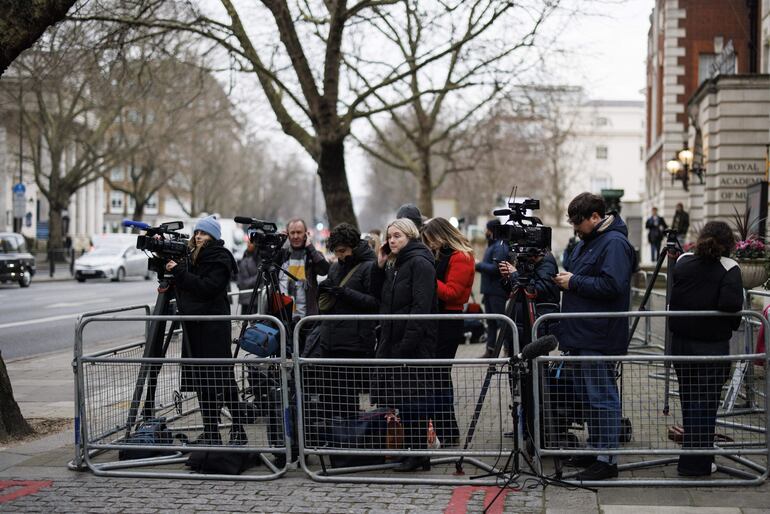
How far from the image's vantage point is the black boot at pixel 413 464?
680cm

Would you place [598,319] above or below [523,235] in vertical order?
below

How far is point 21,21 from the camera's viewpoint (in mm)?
7586

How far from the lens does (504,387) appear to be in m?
6.72

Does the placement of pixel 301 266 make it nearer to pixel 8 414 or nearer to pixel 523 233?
pixel 8 414

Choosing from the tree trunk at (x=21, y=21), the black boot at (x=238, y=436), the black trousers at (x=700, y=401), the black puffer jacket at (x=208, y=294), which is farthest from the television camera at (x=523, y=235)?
the tree trunk at (x=21, y=21)

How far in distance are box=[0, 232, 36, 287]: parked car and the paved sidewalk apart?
85.5 ft

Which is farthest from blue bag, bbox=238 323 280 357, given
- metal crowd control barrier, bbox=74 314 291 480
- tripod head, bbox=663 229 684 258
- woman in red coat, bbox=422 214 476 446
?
tripod head, bbox=663 229 684 258

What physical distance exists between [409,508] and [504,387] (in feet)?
4.18

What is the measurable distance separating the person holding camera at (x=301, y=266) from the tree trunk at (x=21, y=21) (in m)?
2.84

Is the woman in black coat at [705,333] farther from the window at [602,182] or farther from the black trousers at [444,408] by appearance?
the window at [602,182]

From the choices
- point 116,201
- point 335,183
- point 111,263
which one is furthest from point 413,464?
point 116,201

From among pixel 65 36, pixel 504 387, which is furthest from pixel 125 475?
pixel 65 36

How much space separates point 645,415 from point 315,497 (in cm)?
257

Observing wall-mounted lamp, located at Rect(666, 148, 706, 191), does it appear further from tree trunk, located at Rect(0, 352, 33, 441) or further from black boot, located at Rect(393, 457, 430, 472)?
tree trunk, located at Rect(0, 352, 33, 441)
